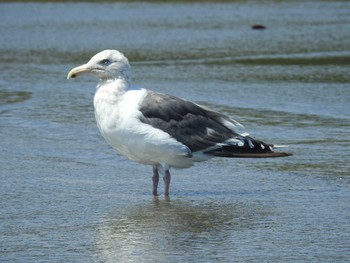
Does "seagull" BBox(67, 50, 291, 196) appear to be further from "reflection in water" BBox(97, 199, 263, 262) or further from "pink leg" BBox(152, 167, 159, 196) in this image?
"reflection in water" BBox(97, 199, 263, 262)

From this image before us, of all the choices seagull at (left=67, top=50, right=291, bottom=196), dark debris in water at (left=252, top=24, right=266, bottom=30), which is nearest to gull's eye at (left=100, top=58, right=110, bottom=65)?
seagull at (left=67, top=50, right=291, bottom=196)

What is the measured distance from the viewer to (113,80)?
7.17 m

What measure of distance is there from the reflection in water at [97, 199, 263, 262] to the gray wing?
524 millimetres

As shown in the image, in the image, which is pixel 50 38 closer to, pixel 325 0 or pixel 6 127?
pixel 6 127

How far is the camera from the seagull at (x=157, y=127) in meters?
6.88

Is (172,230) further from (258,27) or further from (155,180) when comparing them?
(258,27)

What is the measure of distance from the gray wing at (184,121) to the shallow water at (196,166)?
37 cm

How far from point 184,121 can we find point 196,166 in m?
1.00

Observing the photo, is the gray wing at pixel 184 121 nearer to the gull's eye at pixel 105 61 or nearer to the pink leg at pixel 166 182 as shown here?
the pink leg at pixel 166 182

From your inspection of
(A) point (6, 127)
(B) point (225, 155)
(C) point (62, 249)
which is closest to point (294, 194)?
(B) point (225, 155)

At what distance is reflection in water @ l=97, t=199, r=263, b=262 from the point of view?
534 centimetres

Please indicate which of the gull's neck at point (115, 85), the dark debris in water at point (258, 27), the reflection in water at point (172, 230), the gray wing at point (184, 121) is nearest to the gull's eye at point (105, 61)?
the gull's neck at point (115, 85)

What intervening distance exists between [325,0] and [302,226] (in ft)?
46.8

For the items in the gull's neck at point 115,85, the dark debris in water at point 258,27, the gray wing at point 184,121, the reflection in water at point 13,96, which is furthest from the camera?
the dark debris in water at point 258,27
